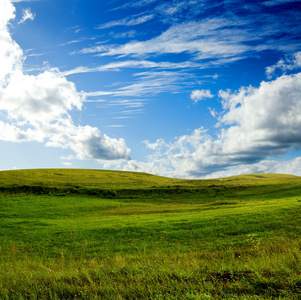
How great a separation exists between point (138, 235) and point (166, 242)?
11.5 ft

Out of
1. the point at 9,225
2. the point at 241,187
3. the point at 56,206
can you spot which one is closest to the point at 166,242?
the point at 9,225

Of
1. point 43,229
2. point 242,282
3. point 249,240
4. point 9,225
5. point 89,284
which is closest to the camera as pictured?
point 242,282

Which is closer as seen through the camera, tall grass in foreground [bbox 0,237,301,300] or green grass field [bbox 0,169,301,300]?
tall grass in foreground [bbox 0,237,301,300]

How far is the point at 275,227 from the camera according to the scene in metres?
18.6

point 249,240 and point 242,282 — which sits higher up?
point 242,282

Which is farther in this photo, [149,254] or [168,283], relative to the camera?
[149,254]

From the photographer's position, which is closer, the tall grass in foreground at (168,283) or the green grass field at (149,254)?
the tall grass in foreground at (168,283)

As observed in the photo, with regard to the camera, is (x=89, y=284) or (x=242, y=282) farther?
(x=89, y=284)

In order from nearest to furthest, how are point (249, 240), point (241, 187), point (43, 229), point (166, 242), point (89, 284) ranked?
point (89, 284) < point (249, 240) < point (166, 242) < point (43, 229) < point (241, 187)

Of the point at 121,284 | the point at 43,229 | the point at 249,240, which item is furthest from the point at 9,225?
the point at 121,284

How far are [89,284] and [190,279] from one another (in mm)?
2509

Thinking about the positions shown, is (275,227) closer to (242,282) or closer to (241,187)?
(242,282)

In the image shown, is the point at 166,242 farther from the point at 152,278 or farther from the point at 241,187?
the point at 241,187

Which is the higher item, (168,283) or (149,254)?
(168,283)
